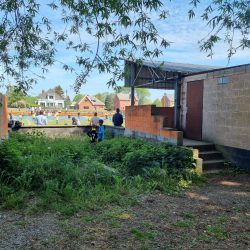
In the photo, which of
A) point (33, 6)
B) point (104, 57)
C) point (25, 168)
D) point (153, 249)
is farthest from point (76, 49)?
point (153, 249)

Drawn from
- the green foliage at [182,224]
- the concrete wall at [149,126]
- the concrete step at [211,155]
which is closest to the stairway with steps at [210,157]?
the concrete step at [211,155]

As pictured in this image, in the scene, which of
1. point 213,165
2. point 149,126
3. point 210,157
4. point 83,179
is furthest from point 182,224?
point 149,126

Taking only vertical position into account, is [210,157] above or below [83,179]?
above

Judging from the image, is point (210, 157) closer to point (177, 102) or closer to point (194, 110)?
point (194, 110)

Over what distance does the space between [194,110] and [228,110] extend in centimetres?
171

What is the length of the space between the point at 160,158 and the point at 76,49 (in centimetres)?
387

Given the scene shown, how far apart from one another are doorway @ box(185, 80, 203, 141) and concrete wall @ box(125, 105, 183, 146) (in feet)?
4.11

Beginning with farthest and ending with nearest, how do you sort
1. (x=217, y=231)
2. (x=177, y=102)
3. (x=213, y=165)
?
(x=177, y=102), (x=213, y=165), (x=217, y=231)

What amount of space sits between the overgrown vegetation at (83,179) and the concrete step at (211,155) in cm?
99

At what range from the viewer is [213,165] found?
7402 mm

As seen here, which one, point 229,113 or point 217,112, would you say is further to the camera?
point 217,112

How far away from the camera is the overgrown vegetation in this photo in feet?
14.4

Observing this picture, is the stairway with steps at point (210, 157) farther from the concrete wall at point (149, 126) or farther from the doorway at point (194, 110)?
the doorway at point (194, 110)

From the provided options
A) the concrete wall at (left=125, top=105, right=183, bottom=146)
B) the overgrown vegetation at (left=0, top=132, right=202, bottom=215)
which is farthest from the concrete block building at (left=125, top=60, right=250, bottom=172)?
the overgrown vegetation at (left=0, top=132, right=202, bottom=215)
